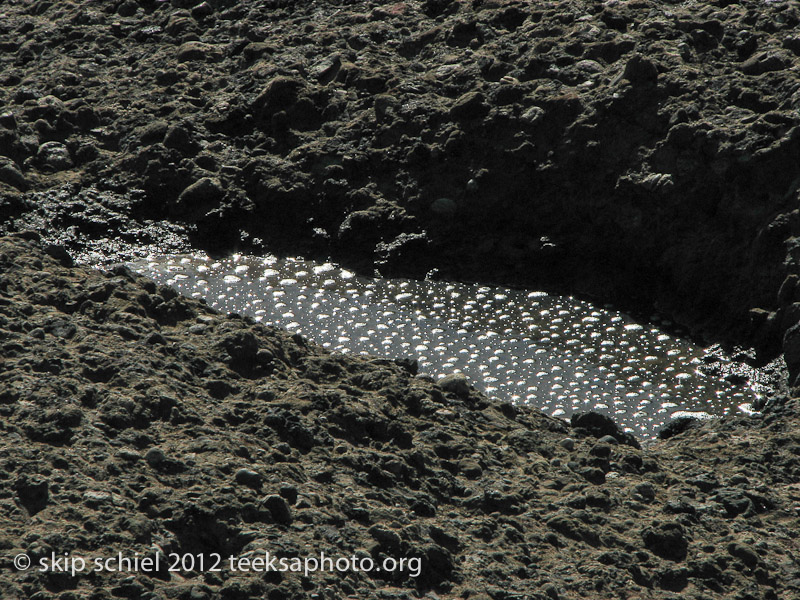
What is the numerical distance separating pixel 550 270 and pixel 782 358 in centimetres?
138

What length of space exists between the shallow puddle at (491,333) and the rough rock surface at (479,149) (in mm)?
191

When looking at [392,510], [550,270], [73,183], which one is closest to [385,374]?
[392,510]

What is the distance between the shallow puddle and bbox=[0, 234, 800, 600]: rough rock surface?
0.61m

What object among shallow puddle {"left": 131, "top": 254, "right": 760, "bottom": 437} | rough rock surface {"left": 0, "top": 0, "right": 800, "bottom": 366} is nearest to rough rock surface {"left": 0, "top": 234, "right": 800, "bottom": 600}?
shallow puddle {"left": 131, "top": 254, "right": 760, "bottom": 437}

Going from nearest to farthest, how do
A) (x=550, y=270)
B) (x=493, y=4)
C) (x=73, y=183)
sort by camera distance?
(x=550, y=270)
(x=73, y=183)
(x=493, y=4)

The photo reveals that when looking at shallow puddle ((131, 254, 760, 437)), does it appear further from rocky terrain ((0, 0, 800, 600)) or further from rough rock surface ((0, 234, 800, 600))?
rough rock surface ((0, 234, 800, 600))

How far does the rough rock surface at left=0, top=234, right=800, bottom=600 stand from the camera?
351cm

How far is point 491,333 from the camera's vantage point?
6043 mm

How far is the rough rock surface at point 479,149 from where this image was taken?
247 inches

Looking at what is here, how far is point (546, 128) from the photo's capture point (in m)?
6.77

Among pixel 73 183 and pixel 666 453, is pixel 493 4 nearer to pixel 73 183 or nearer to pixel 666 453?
pixel 73 183

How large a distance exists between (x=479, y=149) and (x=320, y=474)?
3.29 m
